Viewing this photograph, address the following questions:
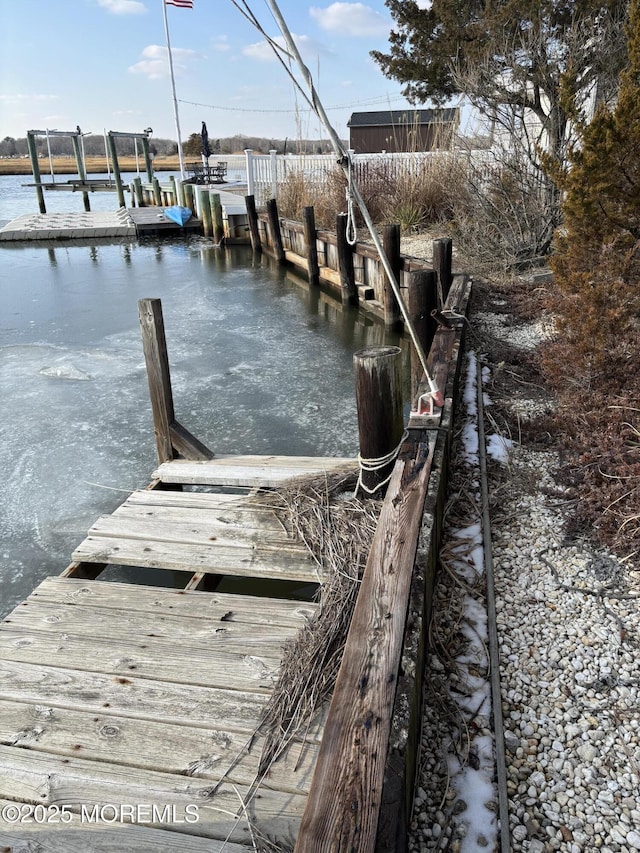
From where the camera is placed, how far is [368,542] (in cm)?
293

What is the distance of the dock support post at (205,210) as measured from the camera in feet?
58.8

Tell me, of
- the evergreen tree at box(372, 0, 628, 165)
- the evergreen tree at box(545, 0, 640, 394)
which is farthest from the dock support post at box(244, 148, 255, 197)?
the evergreen tree at box(545, 0, 640, 394)

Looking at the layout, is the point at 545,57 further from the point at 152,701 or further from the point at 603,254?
the point at 152,701

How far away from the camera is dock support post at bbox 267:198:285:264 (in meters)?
13.0

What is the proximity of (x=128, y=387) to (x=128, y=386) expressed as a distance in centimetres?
3

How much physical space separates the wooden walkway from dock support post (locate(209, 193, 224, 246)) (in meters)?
14.8

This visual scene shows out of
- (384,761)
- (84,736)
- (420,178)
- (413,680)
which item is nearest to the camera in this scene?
(384,761)

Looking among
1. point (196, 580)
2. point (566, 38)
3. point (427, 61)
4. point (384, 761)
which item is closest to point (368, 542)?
point (196, 580)

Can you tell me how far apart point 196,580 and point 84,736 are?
3.41 ft

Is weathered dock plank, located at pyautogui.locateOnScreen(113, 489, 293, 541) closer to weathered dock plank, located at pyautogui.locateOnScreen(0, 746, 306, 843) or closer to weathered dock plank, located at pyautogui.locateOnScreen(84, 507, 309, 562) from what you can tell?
weathered dock plank, located at pyautogui.locateOnScreen(84, 507, 309, 562)

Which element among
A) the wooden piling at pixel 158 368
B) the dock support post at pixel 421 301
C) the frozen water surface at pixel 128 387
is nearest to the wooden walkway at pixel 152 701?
the frozen water surface at pixel 128 387

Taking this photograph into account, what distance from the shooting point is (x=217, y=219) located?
55.4 feet

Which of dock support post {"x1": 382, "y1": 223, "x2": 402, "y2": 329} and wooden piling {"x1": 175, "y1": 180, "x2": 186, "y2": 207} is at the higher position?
wooden piling {"x1": 175, "y1": 180, "x2": 186, "y2": 207}

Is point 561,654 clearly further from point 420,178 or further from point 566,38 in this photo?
point 420,178
